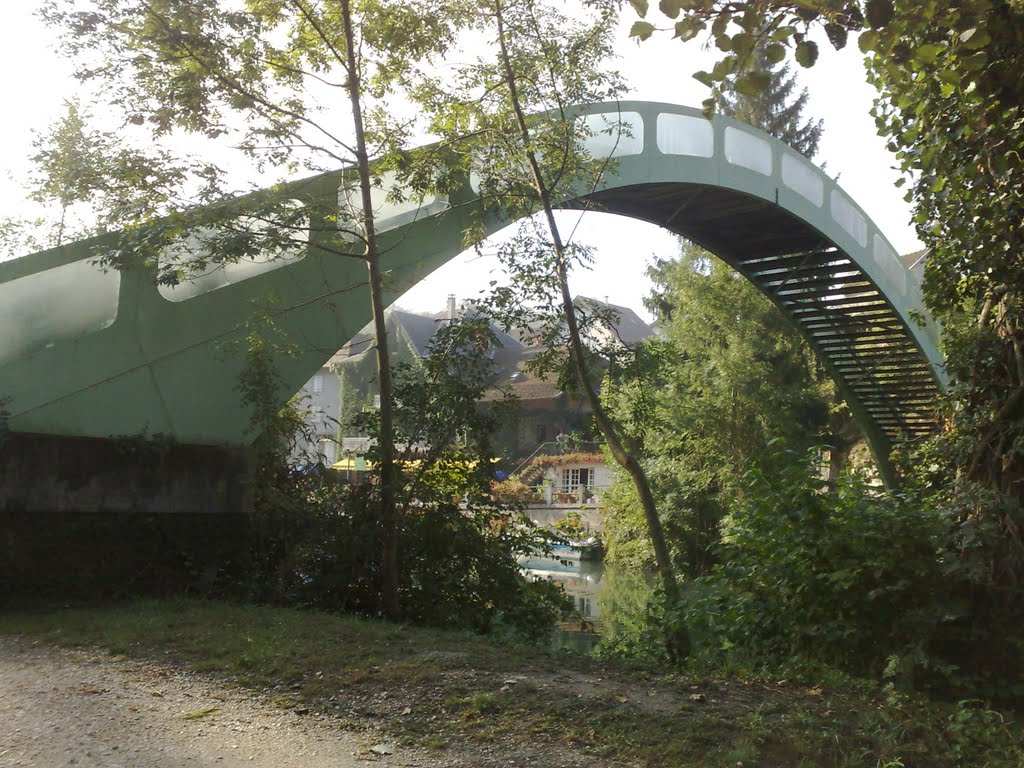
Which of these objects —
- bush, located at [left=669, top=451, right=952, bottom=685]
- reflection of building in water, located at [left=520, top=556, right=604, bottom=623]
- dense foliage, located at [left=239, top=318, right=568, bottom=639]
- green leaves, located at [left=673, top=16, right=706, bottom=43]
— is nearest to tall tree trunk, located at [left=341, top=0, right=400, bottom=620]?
dense foliage, located at [left=239, top=318, right=568, bottom=639]

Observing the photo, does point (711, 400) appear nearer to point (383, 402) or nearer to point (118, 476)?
point (383, 402)

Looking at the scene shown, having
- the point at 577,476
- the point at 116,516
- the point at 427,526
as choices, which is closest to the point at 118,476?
the point at 116,516

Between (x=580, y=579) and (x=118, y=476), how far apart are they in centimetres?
1339

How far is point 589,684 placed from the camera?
525 centimetres

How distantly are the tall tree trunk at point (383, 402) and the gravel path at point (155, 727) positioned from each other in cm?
310

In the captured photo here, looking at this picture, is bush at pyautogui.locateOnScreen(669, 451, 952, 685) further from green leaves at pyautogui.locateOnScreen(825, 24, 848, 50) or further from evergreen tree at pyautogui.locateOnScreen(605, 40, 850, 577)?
evergreen tree at pyautogui.locateOnScreen(605, 40, 850, 577)

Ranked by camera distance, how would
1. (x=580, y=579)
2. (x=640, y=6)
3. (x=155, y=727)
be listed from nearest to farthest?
(x=640, y=6), (x=155, y=727), (x=580, y=579)

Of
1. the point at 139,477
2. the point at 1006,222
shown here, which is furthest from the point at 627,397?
the point at 139,477

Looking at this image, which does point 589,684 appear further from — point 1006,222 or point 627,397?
point 627,397

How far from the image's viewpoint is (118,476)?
30.1 feet

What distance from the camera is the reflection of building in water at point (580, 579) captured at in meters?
15.6

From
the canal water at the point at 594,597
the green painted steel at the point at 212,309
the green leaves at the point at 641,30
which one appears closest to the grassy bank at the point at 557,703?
the canal water at the point at 594,597

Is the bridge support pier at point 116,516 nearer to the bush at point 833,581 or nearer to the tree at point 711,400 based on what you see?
the bush at point 833,581

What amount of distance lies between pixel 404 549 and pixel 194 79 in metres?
Answer: 4.22
